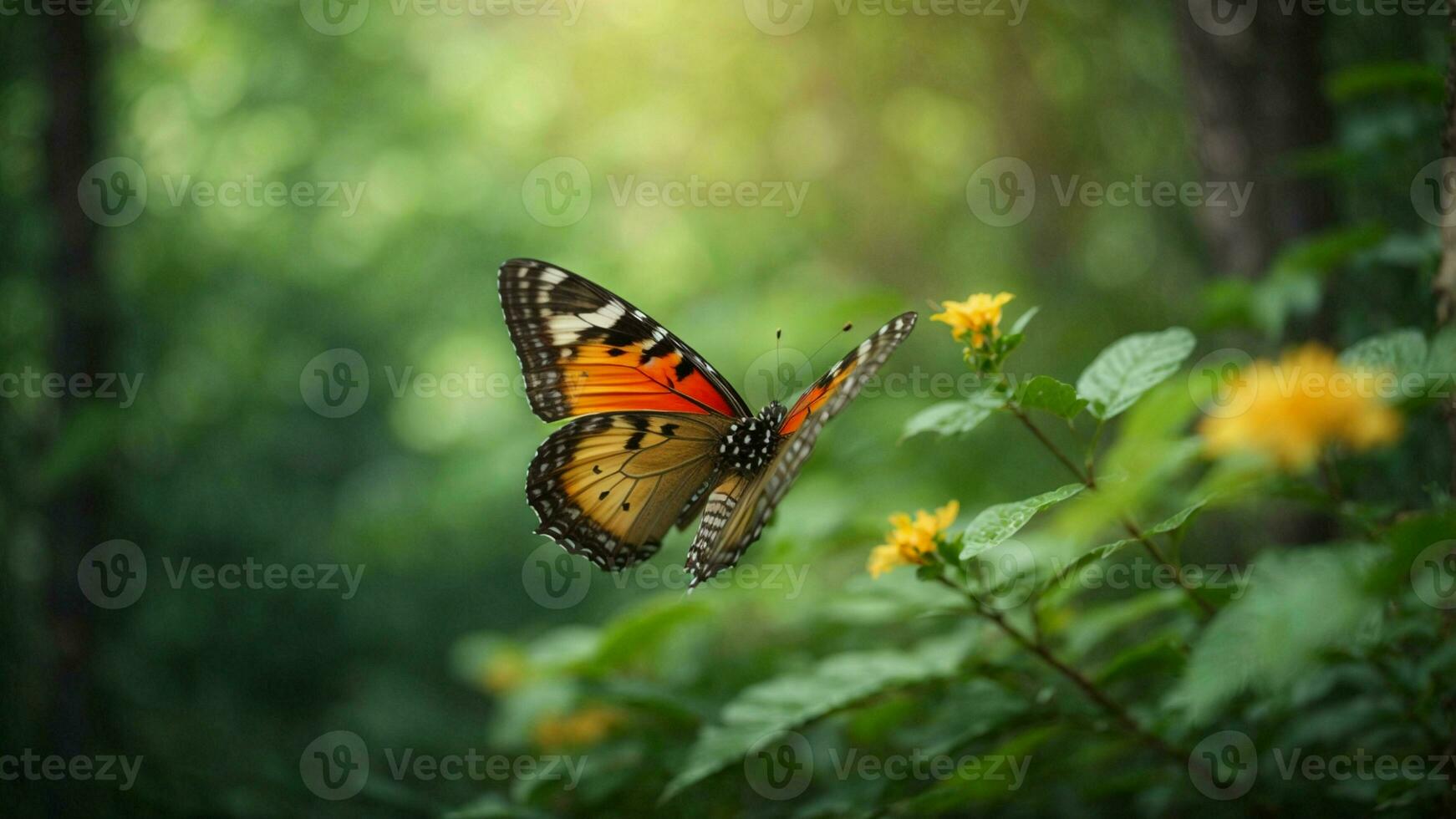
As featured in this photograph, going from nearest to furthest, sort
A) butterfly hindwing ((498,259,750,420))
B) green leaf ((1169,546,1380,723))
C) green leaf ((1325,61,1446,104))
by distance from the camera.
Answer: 1. green leaf ((1169,546,1380,723))
2. green leaf ((1325,61,1446,104))
3. butterfly hindwing ((498,259,750,420))

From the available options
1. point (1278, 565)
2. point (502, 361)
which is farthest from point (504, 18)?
point (1278, 565)

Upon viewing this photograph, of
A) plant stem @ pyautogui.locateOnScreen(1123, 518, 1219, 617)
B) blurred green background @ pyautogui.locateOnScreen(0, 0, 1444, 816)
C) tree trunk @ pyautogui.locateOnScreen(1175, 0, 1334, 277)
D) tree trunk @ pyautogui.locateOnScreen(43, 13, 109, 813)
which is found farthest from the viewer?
tree trunk @ pyautogui.locateOnScreen(43, 13, 109, 813)

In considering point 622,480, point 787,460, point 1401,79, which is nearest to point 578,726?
point 622,480

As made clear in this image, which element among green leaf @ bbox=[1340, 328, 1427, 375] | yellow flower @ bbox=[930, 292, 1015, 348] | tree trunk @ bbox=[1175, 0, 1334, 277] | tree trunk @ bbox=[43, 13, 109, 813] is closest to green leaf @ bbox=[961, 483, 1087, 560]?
yellow flower @ bbox=[930, 292, 1015, 348]

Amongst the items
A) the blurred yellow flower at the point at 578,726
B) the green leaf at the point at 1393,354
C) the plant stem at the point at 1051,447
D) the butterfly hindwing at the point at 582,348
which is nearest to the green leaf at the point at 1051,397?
the plant stem at the point at 1051,447

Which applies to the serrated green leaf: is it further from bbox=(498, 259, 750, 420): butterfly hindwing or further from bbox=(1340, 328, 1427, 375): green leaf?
bbox=(498, 259, 750, 420): butterfly hindwing

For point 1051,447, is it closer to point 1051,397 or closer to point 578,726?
point 1051,397

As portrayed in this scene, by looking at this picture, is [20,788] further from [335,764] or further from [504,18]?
[504,18]
